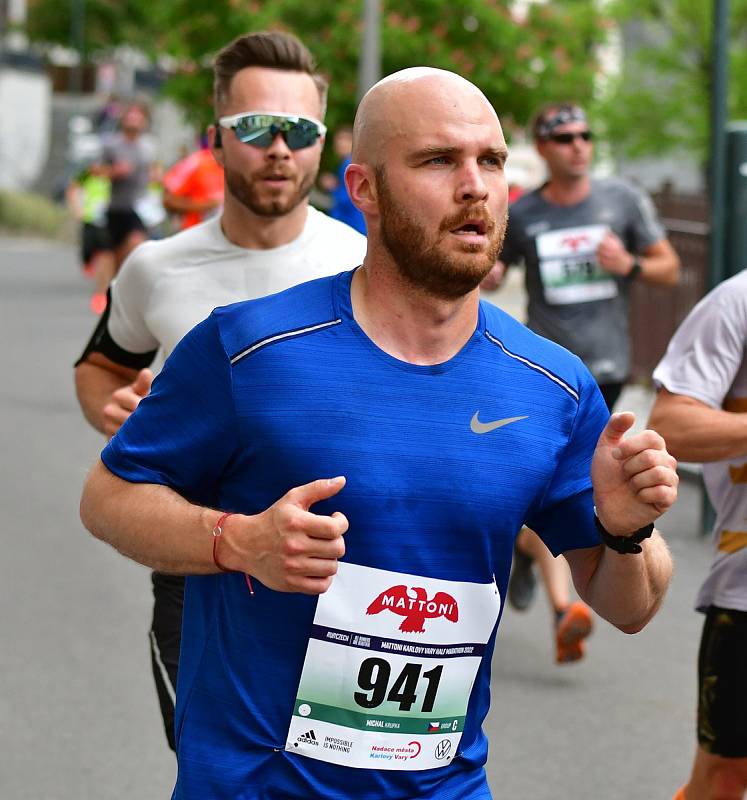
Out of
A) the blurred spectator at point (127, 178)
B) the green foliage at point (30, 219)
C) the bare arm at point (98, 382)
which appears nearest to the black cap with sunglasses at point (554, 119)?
the bare arm at point (98, 382)

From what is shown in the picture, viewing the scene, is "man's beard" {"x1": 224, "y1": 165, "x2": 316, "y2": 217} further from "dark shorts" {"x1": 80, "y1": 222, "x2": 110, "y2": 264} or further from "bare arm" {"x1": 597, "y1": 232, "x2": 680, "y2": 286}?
"dark shorts" {"x1": 80, "y1": 222, "x2": 110, "y2": 264}

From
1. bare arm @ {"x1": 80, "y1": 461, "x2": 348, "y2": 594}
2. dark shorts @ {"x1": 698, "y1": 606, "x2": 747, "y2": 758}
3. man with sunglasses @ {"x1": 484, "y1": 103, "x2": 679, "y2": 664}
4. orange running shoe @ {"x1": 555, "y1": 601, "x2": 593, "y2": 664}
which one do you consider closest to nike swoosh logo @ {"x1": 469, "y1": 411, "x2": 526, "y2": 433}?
bare arm @ {"x1": 80, "y1": 461, "x2": 348, "y2": 594}

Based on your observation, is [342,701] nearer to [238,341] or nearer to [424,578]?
[424,578]

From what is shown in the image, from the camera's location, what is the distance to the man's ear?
316cm

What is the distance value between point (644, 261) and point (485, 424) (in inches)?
206

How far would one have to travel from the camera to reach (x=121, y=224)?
696 inches

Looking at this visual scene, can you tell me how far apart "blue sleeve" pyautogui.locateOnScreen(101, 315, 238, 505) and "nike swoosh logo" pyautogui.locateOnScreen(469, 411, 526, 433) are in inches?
14.8

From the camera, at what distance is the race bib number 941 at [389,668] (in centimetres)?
312

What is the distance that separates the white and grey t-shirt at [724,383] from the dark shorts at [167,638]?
4.02ft

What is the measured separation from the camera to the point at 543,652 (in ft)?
25.1

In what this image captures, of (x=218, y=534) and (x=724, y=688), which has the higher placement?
(x=218, y=534)

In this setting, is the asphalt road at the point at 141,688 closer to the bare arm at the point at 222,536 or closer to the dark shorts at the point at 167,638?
the dark shorts at the point at 167,638

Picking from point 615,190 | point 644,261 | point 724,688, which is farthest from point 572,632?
point 724,688

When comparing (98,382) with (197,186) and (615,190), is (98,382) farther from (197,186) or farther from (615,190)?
(197,186)
